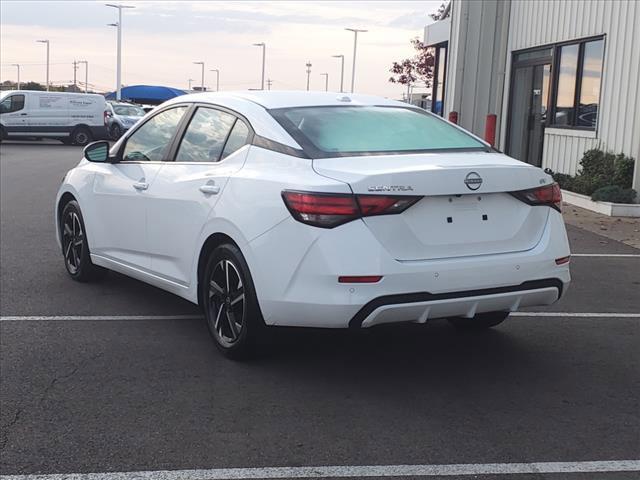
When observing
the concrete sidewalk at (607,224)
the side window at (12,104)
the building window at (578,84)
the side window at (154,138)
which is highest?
the building window at (578,84)

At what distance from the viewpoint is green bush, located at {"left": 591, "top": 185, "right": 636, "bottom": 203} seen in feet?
39.3

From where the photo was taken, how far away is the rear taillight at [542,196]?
4852mm

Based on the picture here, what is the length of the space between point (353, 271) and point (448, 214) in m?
0.62

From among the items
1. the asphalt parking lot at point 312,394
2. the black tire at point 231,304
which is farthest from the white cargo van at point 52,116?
the black tire at point 231,304

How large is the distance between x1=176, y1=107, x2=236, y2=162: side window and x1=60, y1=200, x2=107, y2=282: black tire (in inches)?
62.6

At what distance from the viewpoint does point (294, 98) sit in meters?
5.73

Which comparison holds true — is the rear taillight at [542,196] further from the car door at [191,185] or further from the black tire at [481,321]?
the car door at [191,185]

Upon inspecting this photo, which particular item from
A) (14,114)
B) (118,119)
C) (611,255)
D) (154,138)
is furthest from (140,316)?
(118,119)

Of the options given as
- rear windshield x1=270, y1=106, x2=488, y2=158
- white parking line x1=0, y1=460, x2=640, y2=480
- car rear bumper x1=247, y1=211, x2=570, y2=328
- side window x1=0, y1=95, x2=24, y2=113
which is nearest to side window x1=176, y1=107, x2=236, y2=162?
rear windshield x1=270, y1=106, x2=488, y2=158

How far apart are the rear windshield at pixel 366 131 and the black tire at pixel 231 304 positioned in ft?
2.57

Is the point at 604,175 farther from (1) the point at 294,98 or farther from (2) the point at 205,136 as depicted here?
(2) the point at 205,136

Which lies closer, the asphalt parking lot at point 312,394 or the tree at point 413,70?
the asphalt parking lot at point 312,394

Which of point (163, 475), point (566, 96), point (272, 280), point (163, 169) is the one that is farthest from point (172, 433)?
point (566, 96)

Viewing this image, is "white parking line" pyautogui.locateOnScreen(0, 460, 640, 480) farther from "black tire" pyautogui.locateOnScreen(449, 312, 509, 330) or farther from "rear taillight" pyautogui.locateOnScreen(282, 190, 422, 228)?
"black tire" pyautogui.locateOnScreen(449, 312, 509, 330)
